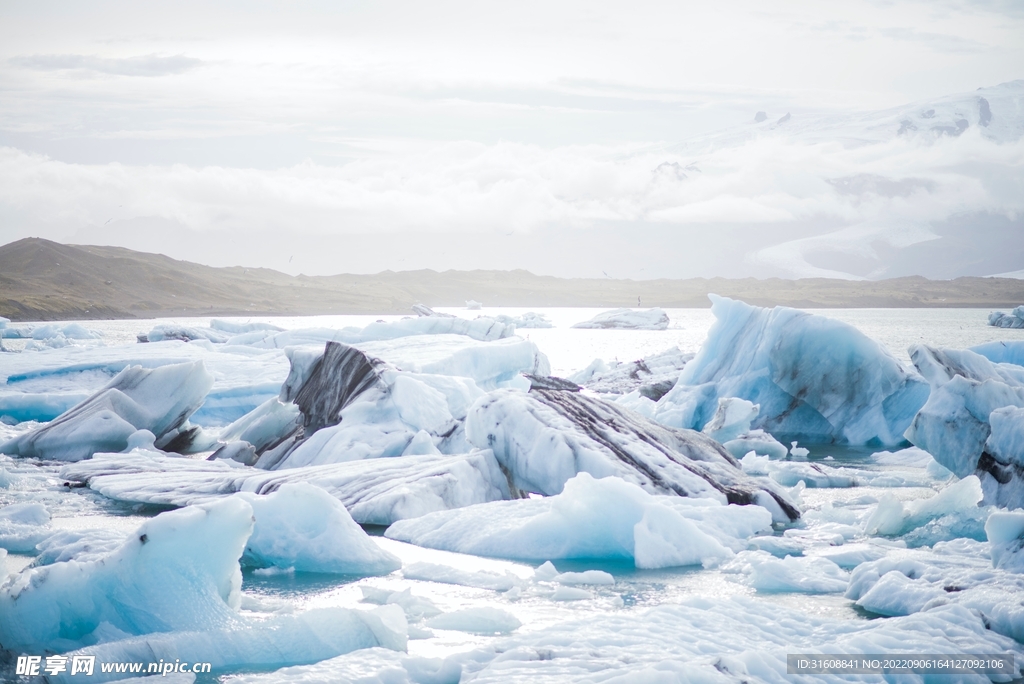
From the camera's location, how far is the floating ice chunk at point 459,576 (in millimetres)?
5938

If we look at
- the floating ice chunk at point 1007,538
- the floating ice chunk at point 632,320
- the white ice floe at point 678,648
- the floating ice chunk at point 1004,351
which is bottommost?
the floating ice chunk at point 632,320

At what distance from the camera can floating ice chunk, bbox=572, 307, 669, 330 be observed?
5975cm

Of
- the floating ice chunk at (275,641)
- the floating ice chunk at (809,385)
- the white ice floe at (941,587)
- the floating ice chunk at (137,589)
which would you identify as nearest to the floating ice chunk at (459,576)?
the floating ice chunk at (275,641)

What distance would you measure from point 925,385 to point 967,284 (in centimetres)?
12541

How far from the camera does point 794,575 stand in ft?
19.9

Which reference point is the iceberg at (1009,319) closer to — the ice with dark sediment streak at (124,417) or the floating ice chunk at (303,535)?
the ice with dark sediment streak at (124,417)

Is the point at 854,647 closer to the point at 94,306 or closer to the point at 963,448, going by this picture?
the point at 963,448

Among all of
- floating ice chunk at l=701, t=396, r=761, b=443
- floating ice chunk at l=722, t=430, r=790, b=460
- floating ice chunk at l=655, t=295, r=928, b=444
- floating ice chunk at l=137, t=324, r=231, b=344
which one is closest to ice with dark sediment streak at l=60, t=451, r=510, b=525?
floating ice chunk at l=722, t=430, r=790, b=460

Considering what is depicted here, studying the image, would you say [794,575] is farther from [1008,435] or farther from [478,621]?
[1008,435]

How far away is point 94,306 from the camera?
73375 millimetres

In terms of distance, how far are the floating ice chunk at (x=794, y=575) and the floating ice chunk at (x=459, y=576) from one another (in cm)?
170

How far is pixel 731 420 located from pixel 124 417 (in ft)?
28.5

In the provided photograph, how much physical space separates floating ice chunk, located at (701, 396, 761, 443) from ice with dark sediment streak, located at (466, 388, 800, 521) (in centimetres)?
401

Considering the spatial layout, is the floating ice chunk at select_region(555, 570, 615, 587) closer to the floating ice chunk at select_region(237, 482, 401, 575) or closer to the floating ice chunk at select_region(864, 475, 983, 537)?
the floating ice chunk at select_region(237, 482, 401, 575)
